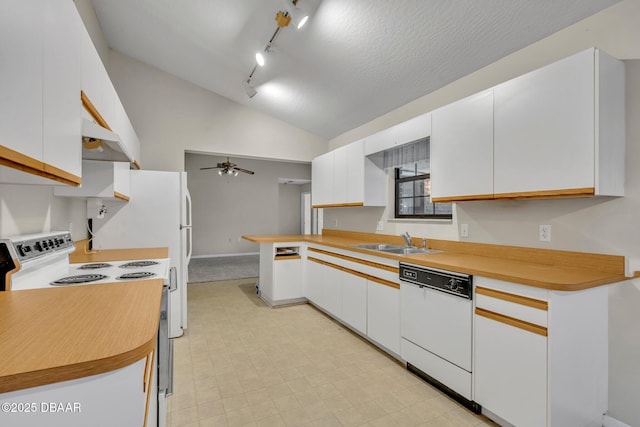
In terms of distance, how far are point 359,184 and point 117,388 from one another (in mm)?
3146

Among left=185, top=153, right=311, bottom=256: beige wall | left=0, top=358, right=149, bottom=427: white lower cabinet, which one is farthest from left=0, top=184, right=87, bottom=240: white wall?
left=185, top=153, right=311, bottom=256: beige wall

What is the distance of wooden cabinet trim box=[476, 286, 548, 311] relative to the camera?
5.15 feet

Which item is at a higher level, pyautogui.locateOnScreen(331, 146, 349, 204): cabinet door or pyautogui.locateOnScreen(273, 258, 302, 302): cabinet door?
pyautogui.locateOnScreen(331, 146, 349, 204): cabinet door

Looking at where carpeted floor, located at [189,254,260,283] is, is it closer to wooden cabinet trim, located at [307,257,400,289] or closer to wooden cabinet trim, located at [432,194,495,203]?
wooden cabinet trim, located at [307,257,400,289]

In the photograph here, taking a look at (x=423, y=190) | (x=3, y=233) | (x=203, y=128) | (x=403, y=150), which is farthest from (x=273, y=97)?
(x=3, y=233)

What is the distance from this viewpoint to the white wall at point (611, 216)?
5.67 ft

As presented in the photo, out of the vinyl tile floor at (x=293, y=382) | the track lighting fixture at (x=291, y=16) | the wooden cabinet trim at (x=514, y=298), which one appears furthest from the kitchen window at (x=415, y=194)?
the track lighting fixture at (x=291, y=16)

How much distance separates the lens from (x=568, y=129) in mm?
1735

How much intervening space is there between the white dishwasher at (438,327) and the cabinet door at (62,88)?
2.19 meters

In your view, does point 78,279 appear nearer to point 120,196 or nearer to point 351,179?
point 120,196

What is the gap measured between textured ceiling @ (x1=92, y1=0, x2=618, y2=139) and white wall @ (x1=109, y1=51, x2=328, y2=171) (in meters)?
0.20

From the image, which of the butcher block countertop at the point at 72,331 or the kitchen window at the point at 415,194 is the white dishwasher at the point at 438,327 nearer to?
the kitchen window at the point at 415,194

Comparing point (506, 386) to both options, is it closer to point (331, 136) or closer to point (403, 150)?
point (403, 150)

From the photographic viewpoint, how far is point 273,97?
14.1ft
